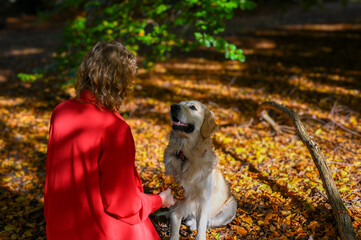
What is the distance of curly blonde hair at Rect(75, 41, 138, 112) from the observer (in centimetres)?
211

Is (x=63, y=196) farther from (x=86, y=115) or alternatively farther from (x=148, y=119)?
(x=148, y=119)

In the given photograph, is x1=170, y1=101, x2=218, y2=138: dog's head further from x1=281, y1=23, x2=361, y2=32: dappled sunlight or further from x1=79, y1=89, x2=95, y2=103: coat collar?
x1=281, y1=23, x2=361, y2=32: dappled sunlight

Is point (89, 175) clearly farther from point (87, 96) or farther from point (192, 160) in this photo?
point (192, 160)

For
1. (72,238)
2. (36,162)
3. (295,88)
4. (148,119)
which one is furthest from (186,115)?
(295,88)

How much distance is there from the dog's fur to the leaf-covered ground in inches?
22.7

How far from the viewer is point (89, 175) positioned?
2074mm

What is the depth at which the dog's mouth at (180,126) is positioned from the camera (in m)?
3.29

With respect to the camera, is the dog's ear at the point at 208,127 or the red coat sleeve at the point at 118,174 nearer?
the red coat sleeve at the point at 118,174

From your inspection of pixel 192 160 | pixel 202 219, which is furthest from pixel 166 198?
pixel 202 219

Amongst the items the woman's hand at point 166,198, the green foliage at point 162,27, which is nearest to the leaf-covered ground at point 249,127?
the woman's hand at point 166,198

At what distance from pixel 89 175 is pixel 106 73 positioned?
72cm

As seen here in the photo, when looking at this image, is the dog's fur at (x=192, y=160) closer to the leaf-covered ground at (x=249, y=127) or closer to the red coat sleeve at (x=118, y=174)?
the leaf-covered ground at (x=249, y=127)

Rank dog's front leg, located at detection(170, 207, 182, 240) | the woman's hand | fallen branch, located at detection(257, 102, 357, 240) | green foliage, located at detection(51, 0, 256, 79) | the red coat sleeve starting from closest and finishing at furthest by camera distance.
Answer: the red coat sleeve
the woman's hand
fallen branch, located at detection(257, 102, 357, 240)
dog's front leg, located at detection(170, 207, 182, 240)
green foliage, located at detection(51, 0, 256, 79)

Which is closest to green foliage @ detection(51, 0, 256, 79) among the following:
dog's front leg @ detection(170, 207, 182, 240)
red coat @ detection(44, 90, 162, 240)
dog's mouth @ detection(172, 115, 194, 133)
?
dog's mouth @ detection(172, 115, 194, 133)
